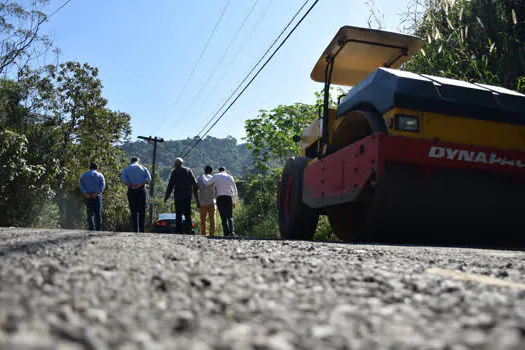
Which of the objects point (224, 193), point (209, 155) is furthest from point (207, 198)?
point (209, 155)

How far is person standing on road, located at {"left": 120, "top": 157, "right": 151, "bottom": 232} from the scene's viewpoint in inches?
310

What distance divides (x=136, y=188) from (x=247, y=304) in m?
7.09

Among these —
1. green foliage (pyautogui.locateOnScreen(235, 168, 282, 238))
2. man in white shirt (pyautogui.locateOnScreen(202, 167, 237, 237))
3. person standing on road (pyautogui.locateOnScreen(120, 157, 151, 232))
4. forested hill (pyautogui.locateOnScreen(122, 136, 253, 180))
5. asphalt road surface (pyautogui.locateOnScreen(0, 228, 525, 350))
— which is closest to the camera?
asphalt road surface (pyautogui.locateOnScreen(0, 228, 525, 350))

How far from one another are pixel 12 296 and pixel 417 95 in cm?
368

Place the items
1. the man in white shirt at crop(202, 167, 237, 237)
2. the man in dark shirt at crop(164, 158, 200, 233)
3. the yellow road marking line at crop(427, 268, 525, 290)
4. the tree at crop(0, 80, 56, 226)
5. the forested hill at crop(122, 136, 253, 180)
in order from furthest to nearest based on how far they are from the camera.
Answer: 1. the forested hill at crop(122, 136, 253, 180)
2. the tree at crop(0, 80, 56, 226)
3. the man in white shirt at crop(202, 167, 237, 237)
4. the man in dark shirt at crop(164, 158, 200, 233)
5. the yellow road marking line at crop(427, 268, 525, 290)

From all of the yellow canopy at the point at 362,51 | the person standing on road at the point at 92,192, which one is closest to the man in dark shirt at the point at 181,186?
the person standing on road at the point at 92,192

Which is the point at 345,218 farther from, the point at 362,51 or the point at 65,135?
the point at 65,135

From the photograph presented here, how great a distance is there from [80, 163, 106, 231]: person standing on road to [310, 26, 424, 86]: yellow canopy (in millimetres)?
4580

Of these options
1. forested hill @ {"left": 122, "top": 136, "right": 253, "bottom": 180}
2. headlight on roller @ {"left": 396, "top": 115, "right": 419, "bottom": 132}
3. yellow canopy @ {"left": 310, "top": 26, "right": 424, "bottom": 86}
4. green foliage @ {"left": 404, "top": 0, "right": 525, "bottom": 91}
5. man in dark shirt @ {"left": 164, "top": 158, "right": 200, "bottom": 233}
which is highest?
forested hill @ {"left": 122, "top": 136, "right": 253, "bottom": 180}

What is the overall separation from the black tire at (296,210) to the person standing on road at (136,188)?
282cm

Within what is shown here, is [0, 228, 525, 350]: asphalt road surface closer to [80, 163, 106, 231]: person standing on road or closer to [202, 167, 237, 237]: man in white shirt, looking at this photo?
[80, 163, 106, 231]: person standing on road

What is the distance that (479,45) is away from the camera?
29.8 feet

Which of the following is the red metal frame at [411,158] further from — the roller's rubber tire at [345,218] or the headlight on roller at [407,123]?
the roller's rubber tire at [345,218]

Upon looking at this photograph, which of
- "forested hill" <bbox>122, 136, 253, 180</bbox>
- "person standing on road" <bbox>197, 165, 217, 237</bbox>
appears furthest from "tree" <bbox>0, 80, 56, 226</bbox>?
"forested hill" <bbox>122, 136, 253, 180</bbox>
